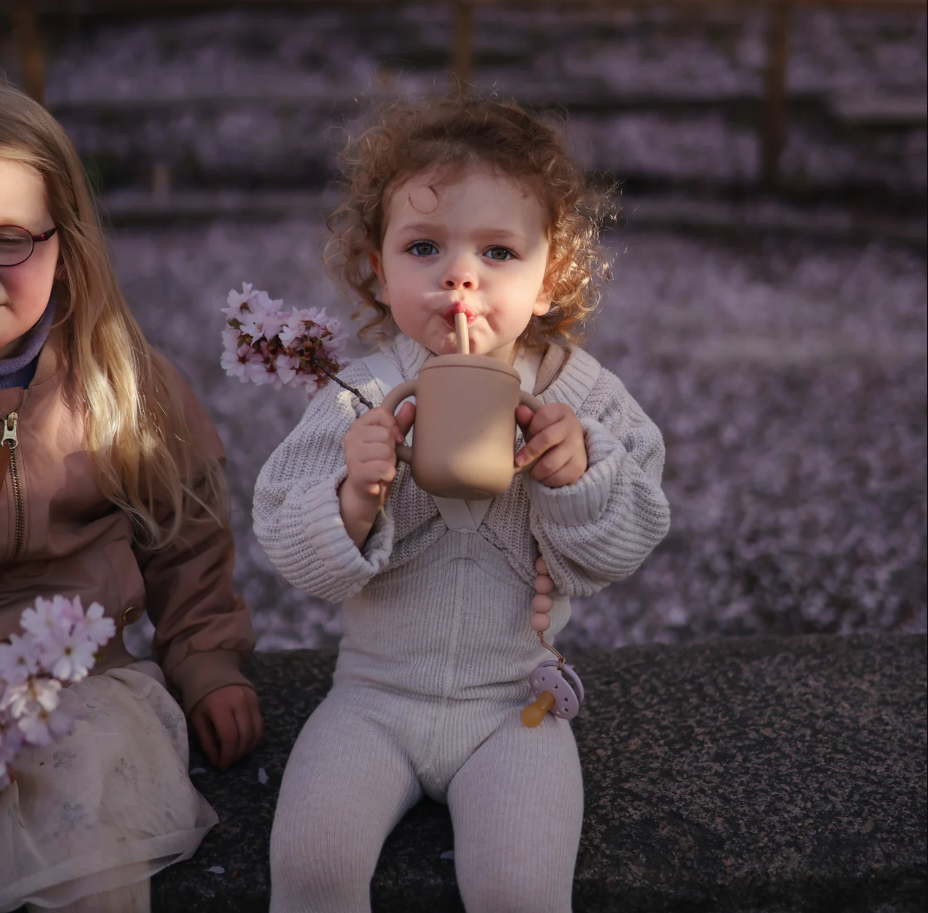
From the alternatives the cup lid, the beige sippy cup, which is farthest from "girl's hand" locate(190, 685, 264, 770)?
the cup lid

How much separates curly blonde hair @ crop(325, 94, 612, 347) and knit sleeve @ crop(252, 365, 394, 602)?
248 millimetres

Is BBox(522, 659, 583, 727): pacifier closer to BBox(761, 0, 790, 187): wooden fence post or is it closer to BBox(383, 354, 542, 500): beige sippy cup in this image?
BBox(383, 354, 542, 500): beige sippy cup

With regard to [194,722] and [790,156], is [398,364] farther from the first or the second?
[790,156]

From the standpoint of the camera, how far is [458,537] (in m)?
2.03

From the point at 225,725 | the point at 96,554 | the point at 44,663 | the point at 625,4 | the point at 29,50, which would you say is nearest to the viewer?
the point at 44,663

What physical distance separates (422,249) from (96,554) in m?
0.80

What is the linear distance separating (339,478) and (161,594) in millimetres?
628

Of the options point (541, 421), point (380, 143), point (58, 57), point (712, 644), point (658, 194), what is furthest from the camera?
point (58, 57)

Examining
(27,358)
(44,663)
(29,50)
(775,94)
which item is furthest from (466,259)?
(775,94)

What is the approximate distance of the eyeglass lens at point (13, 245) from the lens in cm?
192

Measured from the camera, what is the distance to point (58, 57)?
40.3ft

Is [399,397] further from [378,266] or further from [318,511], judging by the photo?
[378,266]

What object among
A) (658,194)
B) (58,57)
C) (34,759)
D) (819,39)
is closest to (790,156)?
(658,194)

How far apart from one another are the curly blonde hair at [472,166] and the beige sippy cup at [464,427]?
416 millimetres
